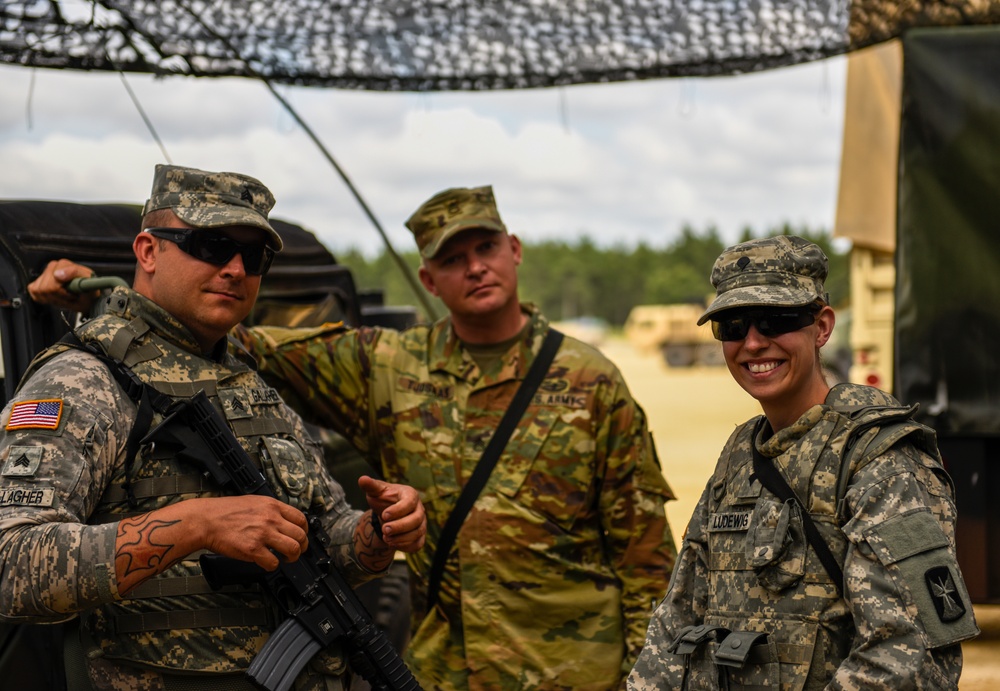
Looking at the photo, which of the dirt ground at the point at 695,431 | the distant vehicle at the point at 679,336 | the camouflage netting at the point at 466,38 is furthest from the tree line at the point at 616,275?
the camouflage netting at the point at 466,38

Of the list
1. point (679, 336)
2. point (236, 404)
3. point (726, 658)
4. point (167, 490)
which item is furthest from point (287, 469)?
point (679, 336)

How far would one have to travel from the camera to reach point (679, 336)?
41.5 m

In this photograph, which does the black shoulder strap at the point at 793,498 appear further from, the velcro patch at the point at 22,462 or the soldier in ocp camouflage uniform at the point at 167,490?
the velcro patch at the point at 22,462

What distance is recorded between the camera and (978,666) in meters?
5.16

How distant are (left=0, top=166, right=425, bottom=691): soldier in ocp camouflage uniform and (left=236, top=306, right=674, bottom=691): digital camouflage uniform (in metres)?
0.62

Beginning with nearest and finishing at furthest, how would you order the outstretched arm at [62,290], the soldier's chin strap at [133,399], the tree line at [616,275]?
the soldier's chin strap at [133,399]
the outstretched arm at [62,290]
the tree line at [616,275]

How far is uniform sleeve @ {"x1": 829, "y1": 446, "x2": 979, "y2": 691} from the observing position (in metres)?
2.12

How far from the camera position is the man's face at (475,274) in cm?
365

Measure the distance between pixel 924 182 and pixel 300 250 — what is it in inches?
105

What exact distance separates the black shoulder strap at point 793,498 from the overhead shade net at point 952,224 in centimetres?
243

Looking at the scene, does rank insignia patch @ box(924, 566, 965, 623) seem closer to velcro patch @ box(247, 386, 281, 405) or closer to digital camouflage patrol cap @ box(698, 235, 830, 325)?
digital camouflage patrol cap @ box(698, 235, 830, 325)

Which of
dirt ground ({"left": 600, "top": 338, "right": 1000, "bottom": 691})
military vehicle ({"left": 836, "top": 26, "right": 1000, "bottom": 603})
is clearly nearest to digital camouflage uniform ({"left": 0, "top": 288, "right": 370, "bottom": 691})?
dirt ground ({"left": 600, "top": 338, "right": 1000, "bottom": 691})

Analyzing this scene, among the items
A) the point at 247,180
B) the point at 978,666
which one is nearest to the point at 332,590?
the point at 247,180

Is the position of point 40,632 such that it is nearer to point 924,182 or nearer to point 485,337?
point 485,337
